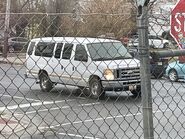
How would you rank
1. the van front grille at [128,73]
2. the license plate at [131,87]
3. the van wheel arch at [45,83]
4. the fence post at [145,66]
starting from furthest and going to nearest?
the van wheel arch at [45,83]
the van front grille at [128,73]
the license plate at [131,87]
the fence post at [145,66]

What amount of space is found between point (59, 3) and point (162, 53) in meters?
39.0

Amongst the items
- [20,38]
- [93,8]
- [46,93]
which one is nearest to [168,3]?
[93,8]

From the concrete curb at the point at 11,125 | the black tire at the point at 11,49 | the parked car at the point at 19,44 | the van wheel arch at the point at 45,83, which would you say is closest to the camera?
the parked car at the point at 19,44

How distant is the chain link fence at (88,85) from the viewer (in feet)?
22.8

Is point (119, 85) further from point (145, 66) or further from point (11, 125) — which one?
point (145, 66)

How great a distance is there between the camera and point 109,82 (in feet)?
47.4

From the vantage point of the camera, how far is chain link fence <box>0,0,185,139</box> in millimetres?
6941

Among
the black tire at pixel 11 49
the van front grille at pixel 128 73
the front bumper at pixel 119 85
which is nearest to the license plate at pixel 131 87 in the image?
the front bumper at pixel 119 85

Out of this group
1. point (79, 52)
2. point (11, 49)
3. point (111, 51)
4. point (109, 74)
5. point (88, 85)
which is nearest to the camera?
point (11, 49)

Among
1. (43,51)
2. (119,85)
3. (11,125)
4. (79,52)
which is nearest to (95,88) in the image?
(119,85)

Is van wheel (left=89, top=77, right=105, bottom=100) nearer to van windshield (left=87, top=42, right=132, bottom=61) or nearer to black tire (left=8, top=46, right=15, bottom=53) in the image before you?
van windshield (left=87, top=42, right=132, bottom=61)

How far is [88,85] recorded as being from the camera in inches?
612

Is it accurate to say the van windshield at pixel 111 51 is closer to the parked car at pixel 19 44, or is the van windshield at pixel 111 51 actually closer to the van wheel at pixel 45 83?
the parked car at pixel 19 44

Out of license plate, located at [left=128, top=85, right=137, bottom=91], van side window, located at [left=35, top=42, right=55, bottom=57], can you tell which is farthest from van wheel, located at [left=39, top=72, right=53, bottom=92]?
van side window, located at [left=35, top=42, right=55, bottom=57]
